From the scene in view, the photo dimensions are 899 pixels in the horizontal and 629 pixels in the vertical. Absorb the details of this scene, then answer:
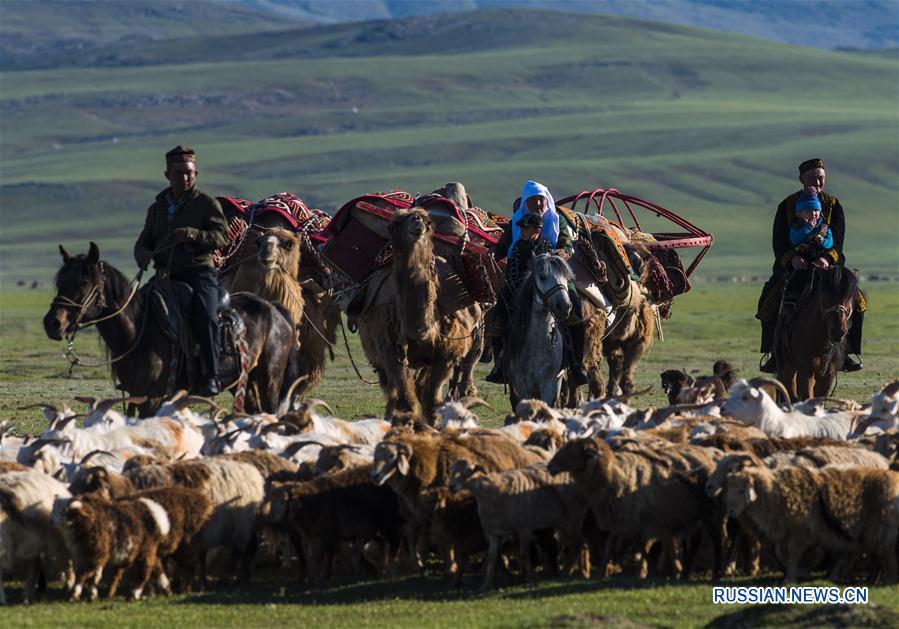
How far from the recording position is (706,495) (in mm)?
11000

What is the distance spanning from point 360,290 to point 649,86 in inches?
6927

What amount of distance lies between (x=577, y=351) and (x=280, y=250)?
3.41m

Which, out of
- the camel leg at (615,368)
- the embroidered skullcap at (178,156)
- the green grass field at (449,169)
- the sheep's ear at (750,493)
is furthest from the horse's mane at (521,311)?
the sheep's ear at (750,493)

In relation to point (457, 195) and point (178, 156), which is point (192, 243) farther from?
point (457, 195)

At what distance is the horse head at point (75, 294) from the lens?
47.7 ft

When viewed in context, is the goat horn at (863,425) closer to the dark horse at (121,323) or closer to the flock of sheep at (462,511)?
the flock of sheep at (462,511)

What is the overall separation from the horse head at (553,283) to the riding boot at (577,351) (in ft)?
1.82

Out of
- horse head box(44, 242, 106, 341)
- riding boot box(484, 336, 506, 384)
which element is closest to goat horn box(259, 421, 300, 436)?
horse head box(44, 242, 106, 341)

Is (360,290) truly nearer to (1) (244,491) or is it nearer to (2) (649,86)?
(1) (244,491)

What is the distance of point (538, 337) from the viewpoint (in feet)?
51.8

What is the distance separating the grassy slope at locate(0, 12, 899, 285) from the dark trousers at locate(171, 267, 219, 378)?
76.4 metres

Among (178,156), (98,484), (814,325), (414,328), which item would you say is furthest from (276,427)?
(814,325)

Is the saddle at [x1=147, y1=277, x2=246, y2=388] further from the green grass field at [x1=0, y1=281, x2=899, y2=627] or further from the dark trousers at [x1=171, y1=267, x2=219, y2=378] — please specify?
the green grass field at [x1=0, y1=281, x2=899, y2=627]

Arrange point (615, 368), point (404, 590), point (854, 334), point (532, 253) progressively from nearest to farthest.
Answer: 1. point (404, 590)
2. point (532, 253)
3. point (854, 334)
4. point (615, 368)
